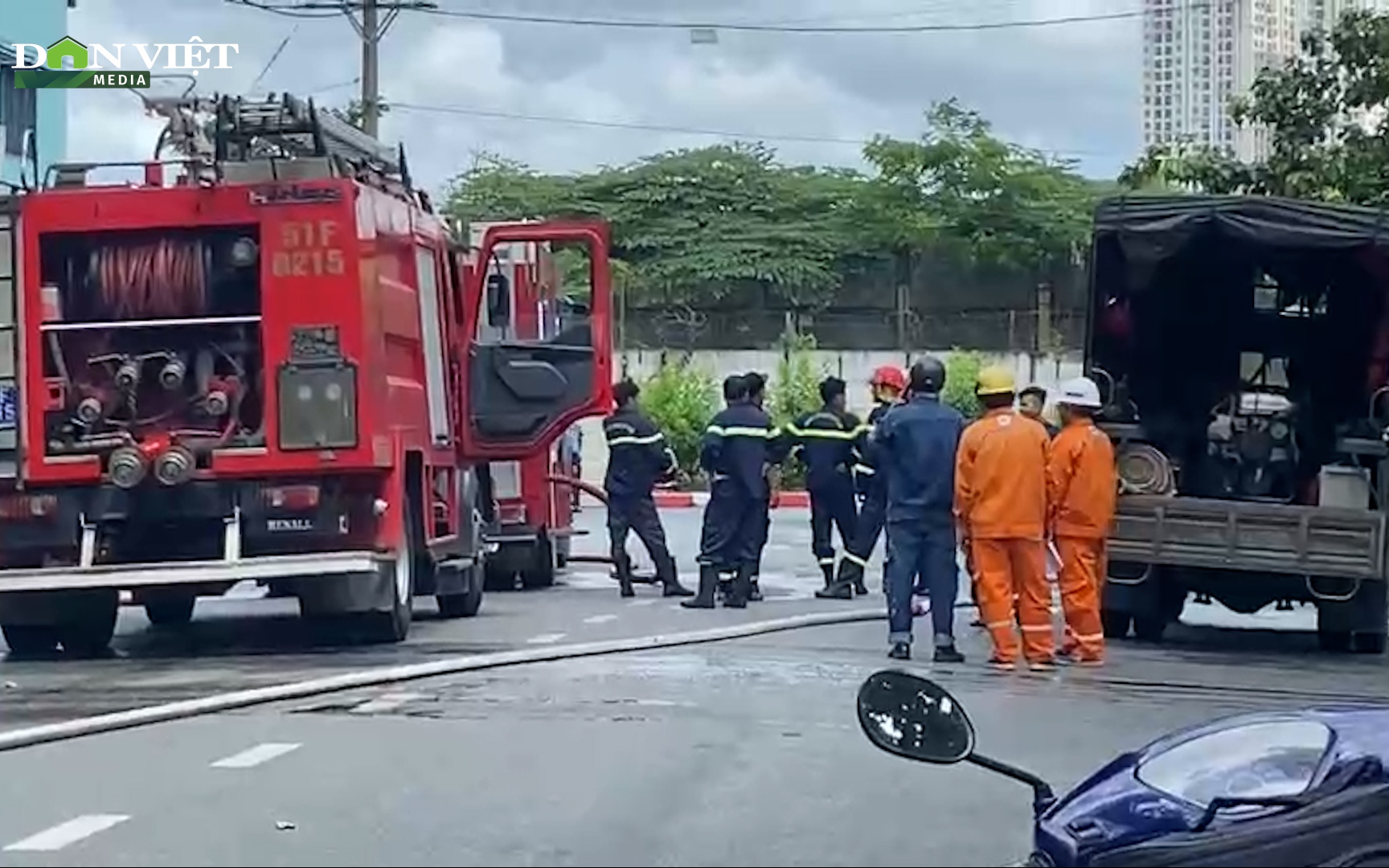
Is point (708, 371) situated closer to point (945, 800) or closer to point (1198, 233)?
point (1198, 233)

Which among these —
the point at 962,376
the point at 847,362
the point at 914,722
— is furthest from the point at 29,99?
the point at 914,722

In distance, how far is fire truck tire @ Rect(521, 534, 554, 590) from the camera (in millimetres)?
20484

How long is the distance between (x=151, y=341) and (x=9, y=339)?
31.5 inches

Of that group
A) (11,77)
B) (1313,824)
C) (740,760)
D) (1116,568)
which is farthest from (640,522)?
(11,77)

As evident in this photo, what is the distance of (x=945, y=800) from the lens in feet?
28.9

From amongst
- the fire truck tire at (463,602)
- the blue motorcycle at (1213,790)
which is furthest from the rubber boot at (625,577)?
the blue motorcycle at (1213,790)

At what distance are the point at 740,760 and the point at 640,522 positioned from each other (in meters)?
9.05

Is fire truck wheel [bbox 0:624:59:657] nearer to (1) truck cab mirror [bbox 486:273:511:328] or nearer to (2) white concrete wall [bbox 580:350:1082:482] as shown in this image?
(1) truck cab mirror [bbox 486:273:511:328]

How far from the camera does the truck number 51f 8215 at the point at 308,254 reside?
14320 millimetres

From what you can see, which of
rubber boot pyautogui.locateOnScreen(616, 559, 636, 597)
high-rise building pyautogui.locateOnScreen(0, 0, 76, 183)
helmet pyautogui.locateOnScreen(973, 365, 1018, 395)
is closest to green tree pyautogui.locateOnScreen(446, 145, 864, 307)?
high-rise building pyautogui.locateOnScreen(0, 0, 76, 183)

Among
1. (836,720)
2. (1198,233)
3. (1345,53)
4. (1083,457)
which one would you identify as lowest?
(836,720)

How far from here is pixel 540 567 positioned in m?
20.6

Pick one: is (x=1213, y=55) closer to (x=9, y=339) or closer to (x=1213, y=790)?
(x=9, y=339)

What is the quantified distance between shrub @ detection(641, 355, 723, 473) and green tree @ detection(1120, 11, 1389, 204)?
19477 millimetres
